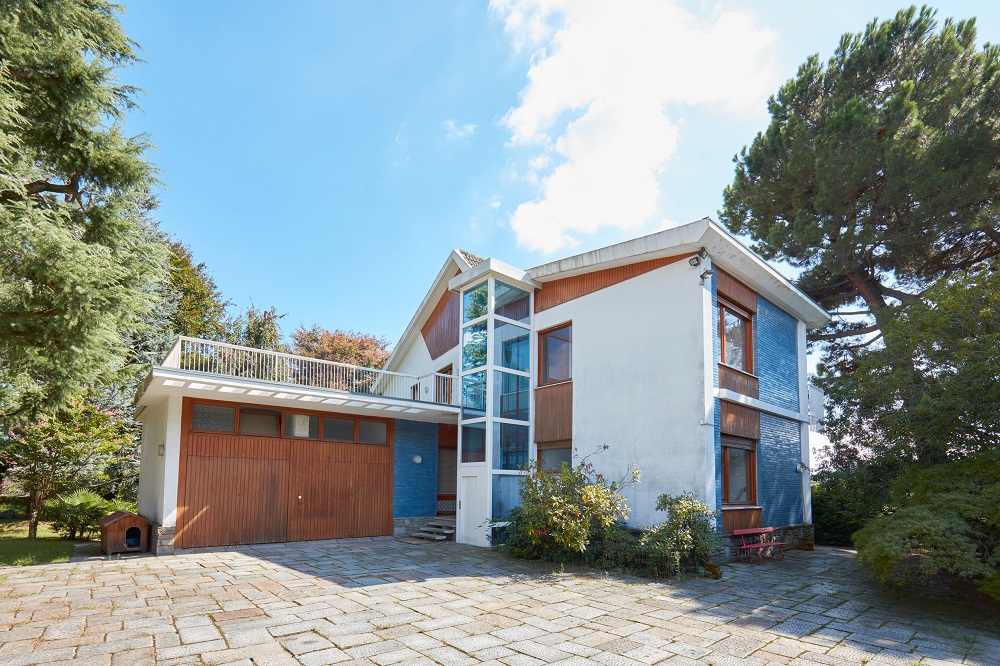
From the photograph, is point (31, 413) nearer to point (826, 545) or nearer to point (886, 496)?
point (886, 496)

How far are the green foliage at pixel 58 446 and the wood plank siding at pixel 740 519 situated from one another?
42.6 ft

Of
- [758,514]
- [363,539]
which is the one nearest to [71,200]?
[363,539]

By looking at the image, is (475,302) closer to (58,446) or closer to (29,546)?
→ (58,446)

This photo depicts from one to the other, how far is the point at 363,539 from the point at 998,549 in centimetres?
1098

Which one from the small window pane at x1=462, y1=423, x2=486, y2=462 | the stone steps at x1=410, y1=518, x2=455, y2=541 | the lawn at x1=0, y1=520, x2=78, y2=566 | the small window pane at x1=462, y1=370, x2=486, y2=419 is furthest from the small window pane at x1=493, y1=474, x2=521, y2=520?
the lawn at x1=0, y1=520, x2=78, y2=566

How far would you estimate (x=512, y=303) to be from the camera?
43.2 ft

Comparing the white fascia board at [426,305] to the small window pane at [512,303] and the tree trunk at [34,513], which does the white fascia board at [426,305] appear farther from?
the tree trunk at [34,513]

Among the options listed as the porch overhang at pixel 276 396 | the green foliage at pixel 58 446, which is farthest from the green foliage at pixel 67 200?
the green foliage at pixel 58 446

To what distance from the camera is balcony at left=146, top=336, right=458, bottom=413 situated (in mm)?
10234

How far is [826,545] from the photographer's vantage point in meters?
13.5

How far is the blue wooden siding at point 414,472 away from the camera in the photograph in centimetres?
1394

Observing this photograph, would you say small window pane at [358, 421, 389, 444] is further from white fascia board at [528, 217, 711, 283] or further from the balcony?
white fascia board at [528, 217, 711, 283]

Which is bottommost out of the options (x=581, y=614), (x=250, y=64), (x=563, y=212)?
(x=581, y=614)

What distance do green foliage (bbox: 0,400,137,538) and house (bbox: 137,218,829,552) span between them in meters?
0.95
